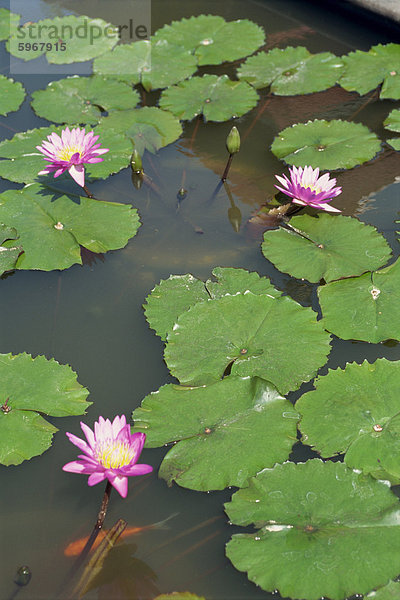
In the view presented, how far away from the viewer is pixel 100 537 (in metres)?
2.14

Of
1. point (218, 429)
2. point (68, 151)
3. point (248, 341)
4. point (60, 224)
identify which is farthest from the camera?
point (68, 151)

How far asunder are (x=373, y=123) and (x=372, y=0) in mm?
1557

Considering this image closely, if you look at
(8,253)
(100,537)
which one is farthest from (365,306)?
(8,253)

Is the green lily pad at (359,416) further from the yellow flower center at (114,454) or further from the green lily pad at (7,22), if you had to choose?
the green lily pad at (7,22)

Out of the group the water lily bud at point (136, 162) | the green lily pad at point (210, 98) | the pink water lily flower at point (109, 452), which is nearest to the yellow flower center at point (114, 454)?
the pink water lily flower at point (109, 452)

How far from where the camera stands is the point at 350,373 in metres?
2.49

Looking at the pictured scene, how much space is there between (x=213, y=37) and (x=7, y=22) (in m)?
1.91

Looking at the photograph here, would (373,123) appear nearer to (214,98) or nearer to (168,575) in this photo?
(214,98)

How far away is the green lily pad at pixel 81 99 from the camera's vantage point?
13.7ft

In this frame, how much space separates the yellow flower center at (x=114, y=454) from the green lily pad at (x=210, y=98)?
108 inches

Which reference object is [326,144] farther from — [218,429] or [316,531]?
[316,531]

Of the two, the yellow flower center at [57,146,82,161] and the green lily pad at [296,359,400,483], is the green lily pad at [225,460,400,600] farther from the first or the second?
the yellow flower center at [57,146,82,161]

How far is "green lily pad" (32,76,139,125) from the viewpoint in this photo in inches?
164

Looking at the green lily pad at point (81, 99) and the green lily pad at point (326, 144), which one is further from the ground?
the green lily pad at point (326, 144)
